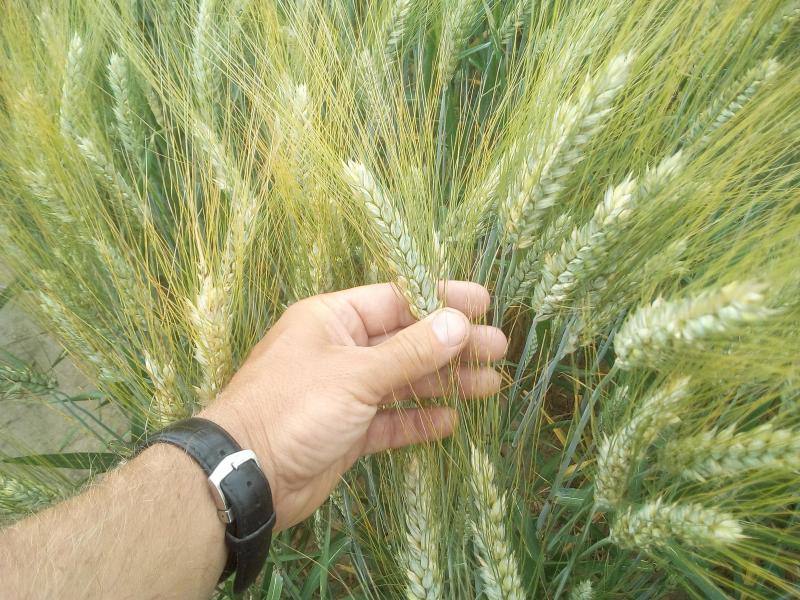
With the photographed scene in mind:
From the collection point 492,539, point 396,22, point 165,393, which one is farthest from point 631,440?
point 396,22

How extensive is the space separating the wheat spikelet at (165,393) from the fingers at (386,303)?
30 centimetres

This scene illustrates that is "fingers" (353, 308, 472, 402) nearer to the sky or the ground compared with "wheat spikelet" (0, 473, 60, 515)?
nearer to the sky

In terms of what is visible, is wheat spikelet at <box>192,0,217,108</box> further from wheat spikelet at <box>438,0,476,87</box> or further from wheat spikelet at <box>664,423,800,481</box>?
wheat spikelet at <box>664,423,800,481</box>

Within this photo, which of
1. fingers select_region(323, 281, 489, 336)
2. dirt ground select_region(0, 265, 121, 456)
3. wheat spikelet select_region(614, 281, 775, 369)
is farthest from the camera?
dirt ground select_region(0, 265, 121, 456)

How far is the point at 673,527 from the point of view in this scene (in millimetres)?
738

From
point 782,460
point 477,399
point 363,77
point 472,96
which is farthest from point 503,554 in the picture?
point 472,96

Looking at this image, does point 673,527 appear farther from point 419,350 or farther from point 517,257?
point 517,257

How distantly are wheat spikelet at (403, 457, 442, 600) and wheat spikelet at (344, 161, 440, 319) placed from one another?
248 mm

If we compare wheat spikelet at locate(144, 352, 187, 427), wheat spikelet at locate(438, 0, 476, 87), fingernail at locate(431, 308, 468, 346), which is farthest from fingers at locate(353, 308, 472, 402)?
wheat spikelet at locate(438, 0, 476, 87)

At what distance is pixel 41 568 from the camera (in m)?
0.82

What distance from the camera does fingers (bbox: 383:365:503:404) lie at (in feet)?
2.92

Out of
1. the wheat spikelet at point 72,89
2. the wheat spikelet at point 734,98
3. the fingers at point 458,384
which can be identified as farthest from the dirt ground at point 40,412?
the wheat spikelet at point 734,98

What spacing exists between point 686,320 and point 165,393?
2.68ft

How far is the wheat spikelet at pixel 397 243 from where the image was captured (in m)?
0.86
